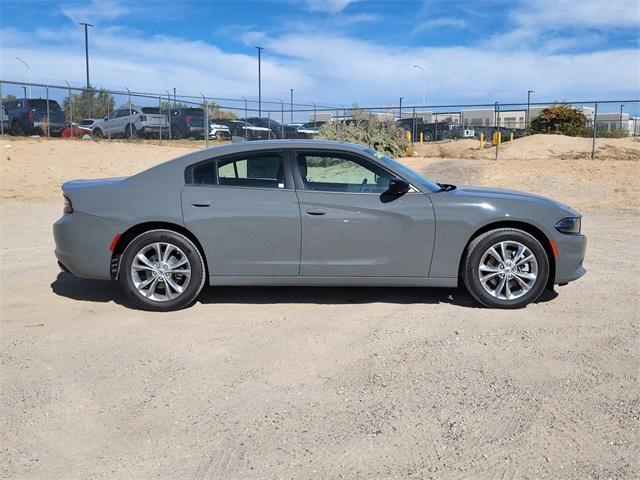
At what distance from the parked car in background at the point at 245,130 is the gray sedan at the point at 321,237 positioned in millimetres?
27835

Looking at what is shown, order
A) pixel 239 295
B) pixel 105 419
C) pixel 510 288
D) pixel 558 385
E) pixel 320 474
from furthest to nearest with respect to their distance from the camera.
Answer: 1. pixel 239 295
2. pixel 510 288
3. pixel 558 385
4. pixel 105 419
5. pixel 320 474

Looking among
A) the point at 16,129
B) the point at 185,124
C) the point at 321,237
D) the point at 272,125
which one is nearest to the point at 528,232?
the point at 321,237

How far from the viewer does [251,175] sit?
5965mm

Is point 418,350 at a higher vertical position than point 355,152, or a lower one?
lower

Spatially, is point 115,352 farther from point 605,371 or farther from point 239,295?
point 605,371

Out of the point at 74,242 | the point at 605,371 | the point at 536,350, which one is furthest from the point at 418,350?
the point at 74,242

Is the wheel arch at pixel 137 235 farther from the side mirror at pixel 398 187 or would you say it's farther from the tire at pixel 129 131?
the tire at pixel 129 131

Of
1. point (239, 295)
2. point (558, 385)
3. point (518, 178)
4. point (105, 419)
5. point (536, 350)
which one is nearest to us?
point (105, 419)

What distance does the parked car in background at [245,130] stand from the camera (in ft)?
111

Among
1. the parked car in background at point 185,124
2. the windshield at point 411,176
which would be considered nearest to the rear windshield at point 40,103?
the parked car in background at point 185,124

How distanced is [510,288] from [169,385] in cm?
316

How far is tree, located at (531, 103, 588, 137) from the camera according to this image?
3456cm

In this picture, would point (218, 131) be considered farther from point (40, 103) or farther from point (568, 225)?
point (568, 225)

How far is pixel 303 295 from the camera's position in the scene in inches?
251
